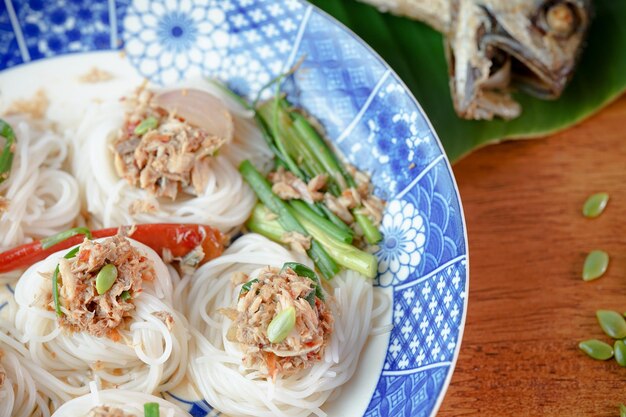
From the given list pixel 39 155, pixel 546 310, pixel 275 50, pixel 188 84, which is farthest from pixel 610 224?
pixel 39 155

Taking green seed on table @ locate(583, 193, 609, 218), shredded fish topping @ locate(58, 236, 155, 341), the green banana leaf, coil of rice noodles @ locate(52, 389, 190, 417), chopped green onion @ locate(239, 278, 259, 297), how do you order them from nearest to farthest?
coil of rice noodles @ locate(52, 389, 190, 417), shredded fish topping @ locate(58, 236, 155, 341), chopped green onion @ locate(239, 278, 259, 297), green seed on table @ locate(583, 193, 609, 218), the green banana leaf

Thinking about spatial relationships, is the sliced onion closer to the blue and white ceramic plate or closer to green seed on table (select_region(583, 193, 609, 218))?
the blue and white ceramic plate

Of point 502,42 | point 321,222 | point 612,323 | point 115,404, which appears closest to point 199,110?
point 321,222

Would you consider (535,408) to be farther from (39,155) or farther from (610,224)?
(39,155)

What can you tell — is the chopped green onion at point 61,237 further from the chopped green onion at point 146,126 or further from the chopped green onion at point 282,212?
the chopped green onion at point 282,212

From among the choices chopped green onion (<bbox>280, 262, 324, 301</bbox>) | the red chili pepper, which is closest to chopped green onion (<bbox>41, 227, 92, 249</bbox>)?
the red chili pepper

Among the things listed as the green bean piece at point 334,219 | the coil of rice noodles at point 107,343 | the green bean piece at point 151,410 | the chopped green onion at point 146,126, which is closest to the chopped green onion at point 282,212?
the green bean piece at point 334,219
